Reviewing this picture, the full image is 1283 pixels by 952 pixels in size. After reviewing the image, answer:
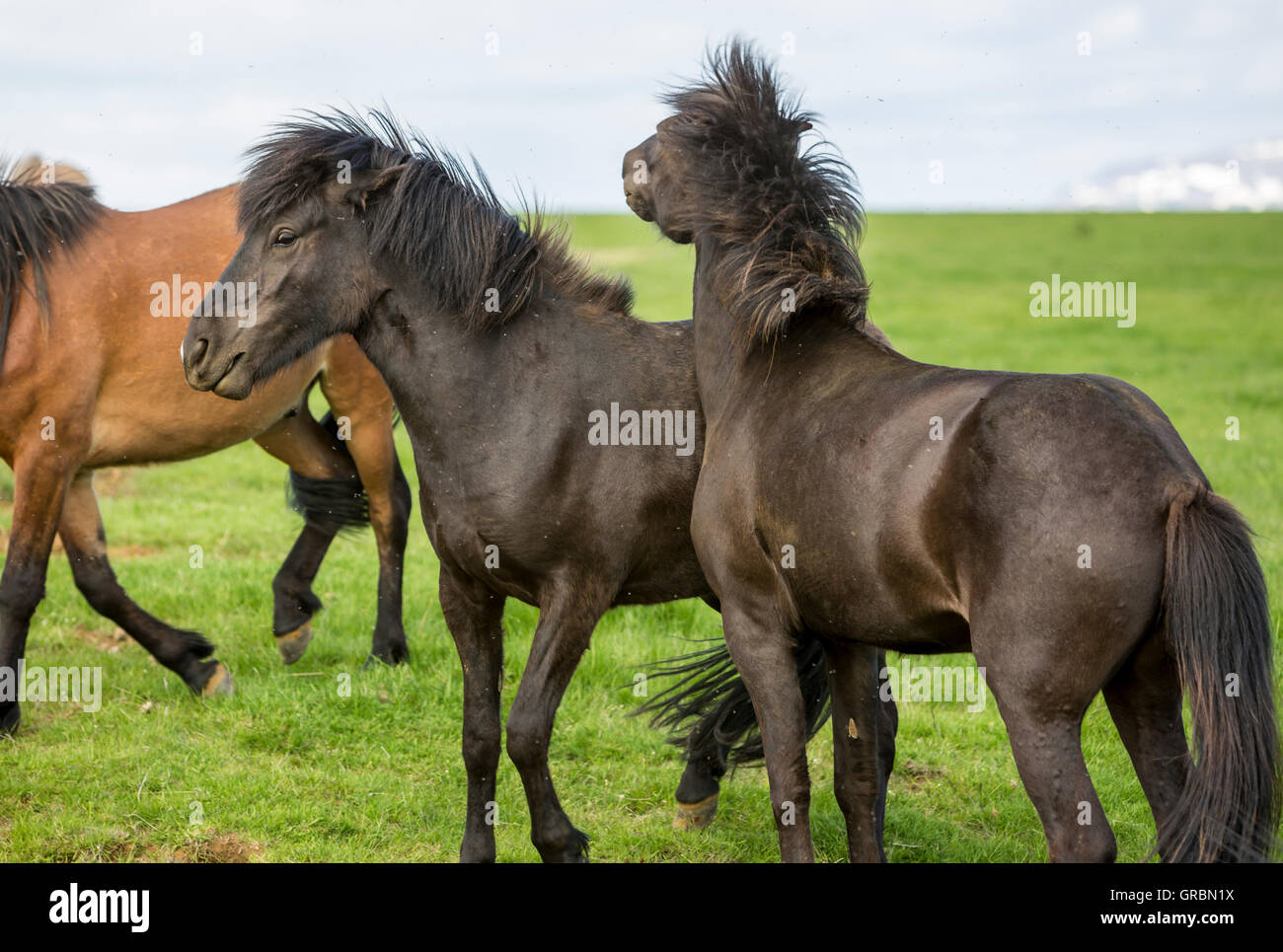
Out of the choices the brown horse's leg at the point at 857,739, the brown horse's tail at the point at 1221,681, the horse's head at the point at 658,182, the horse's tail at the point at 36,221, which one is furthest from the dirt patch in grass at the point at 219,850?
the brown horse's tail at the point at 1221,681

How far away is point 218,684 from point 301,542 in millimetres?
1136

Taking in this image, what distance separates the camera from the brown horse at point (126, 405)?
19.8 feet

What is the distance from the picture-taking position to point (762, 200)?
423 cm

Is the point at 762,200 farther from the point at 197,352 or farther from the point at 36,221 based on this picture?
the point at 36,221

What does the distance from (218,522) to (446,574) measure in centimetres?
616

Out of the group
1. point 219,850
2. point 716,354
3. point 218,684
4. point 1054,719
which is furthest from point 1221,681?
point 218,684

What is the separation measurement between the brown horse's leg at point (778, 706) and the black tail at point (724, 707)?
107cm

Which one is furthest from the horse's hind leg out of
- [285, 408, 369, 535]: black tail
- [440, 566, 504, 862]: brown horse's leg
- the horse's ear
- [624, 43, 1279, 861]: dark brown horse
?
[285, 408, 369, 535]: black tail

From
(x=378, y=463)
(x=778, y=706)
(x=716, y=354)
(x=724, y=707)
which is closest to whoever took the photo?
(x=778, y=706)

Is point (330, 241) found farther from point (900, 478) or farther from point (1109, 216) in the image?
point (1109, 216)
